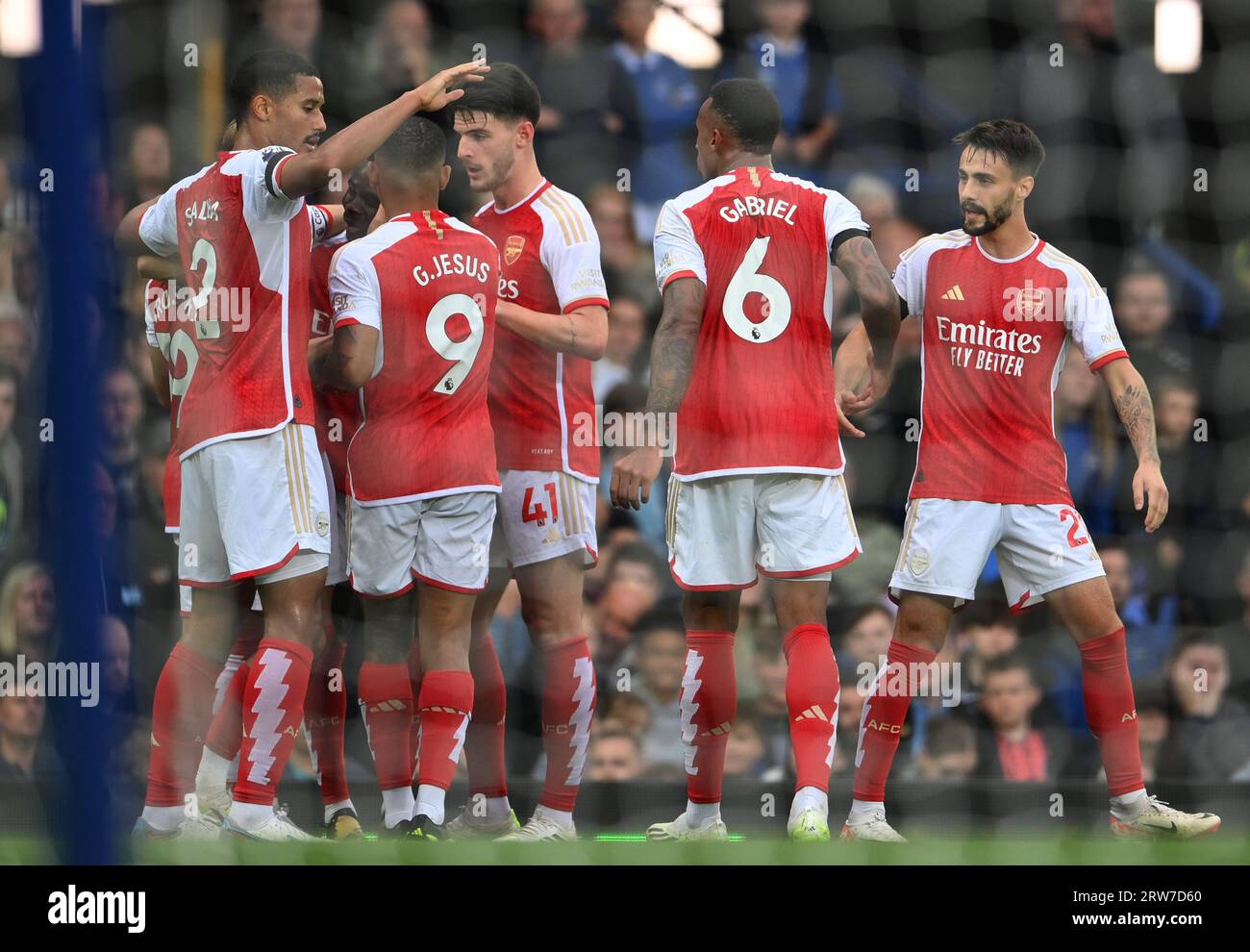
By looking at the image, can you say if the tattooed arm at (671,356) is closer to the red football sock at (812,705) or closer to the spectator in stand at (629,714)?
the red football sock at (812,705)

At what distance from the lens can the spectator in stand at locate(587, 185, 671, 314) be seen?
231 inches

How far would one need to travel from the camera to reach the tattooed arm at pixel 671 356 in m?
4.22

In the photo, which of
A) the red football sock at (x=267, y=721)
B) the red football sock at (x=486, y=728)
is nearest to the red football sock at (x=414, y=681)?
the red football sock at (x=486, y=728)

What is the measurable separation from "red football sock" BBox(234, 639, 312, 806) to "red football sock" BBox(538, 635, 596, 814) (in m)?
0.70

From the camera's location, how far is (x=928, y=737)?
5.75 m

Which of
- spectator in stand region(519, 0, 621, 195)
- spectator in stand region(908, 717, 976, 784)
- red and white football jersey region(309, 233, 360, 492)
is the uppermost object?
spectator in stand region(519, 0, 621, 195)

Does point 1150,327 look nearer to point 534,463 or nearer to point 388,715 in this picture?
point 534,463

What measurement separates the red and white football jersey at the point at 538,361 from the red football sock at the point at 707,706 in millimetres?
505

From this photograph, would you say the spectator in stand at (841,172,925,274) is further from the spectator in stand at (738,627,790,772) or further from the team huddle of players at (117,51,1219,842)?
the spectator in stand at (738,627,790,772)

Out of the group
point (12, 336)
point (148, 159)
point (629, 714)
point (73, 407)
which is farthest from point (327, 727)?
point (12, 336)

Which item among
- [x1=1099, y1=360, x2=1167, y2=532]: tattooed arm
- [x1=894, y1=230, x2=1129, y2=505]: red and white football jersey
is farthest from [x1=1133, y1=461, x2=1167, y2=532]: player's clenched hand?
[x1=894, y1=230, x2=1129, y2=505]: red and white football jersey
